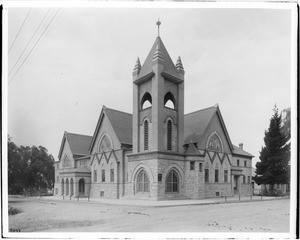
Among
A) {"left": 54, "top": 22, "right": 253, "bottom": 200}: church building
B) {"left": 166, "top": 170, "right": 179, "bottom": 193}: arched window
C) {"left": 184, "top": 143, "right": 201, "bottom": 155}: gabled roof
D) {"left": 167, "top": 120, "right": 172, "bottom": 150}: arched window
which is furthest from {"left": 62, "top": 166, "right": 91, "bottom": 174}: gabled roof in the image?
{"left": 184, "top": 143, "right": 201, "bottom": 155}: gabled roof

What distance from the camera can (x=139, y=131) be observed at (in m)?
32.4

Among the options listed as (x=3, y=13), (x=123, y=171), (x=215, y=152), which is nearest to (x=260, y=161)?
(x=215, y=152)

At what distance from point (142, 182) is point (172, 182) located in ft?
10.1

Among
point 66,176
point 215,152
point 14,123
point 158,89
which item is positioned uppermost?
point 158,89

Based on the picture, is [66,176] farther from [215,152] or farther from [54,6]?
[54,6]

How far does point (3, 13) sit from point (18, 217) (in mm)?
10364

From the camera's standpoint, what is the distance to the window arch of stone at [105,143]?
1531 inches

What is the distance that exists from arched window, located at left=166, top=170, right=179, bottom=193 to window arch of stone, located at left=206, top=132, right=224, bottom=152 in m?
7.14

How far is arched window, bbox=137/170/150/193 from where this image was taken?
31.3 m

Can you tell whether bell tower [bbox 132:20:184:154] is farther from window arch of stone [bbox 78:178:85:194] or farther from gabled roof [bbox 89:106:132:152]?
window arch of stone [bbox 78:178:85:194]

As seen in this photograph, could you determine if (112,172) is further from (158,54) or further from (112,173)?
(158,54)

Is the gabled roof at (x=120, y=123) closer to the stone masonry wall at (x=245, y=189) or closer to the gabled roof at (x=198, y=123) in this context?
the gabled roof at (x=198, y=123)

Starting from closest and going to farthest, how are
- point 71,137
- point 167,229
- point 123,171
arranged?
point 167,229 → point 123,171 → point 71,137

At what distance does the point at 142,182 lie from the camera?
3173 cm
